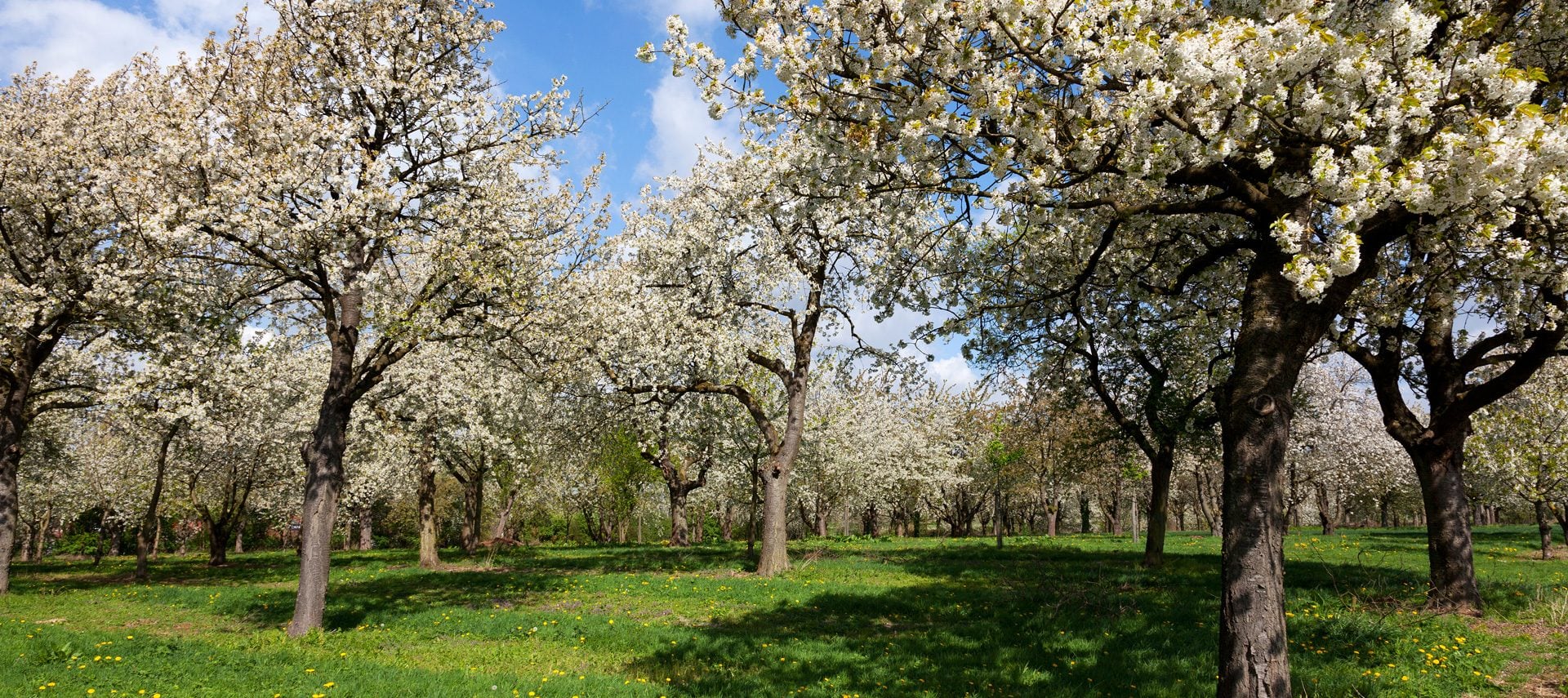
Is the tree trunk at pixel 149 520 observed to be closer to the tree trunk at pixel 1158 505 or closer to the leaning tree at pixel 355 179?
the leaning tree at pixel 355 179

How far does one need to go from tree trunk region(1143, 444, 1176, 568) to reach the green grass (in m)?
0.69

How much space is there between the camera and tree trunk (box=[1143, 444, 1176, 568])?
21.0 metres

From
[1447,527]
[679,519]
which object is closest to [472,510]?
[679,519]

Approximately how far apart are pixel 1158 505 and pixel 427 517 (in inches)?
936

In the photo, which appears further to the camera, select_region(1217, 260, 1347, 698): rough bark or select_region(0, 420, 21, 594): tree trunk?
select_region(0, 420, 21, 594): tree trunk

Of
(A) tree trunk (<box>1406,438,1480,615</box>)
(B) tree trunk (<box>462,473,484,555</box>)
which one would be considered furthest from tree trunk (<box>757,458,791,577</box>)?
(B) tree trunk (<box>462,473,484,555</box>)

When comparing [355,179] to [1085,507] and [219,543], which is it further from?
[1085,507]

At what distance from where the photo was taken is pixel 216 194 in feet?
40.1

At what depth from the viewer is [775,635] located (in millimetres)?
13016

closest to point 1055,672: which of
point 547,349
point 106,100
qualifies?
point 547,349

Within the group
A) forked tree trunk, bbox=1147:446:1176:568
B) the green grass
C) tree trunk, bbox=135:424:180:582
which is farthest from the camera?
tree trunk, bbox=135:424:180:582

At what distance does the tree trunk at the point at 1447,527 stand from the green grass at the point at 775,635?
59 centimetres

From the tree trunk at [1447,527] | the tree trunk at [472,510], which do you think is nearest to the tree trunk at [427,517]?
the tree trunk at [472,510]

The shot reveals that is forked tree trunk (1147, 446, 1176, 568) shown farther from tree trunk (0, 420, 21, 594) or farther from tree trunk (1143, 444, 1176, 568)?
tree trunk (0, 420, 21, 594)
